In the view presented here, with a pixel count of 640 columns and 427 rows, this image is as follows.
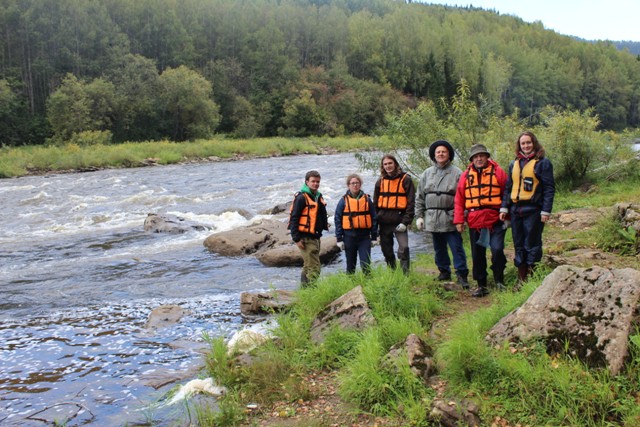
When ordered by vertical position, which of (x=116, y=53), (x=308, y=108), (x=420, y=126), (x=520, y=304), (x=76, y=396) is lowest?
(x=76, y=396)

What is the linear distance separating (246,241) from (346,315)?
6922 mm

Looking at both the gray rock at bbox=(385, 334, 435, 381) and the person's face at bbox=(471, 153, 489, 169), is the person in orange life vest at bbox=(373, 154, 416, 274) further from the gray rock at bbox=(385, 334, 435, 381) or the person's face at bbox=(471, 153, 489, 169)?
the gray rock at bbox=(385, 334, 435, 381)

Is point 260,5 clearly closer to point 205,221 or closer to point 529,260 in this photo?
point 205,221

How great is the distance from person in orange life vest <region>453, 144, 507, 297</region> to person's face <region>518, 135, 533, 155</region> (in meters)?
0.44

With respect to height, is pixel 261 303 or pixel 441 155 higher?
pixel 441 155

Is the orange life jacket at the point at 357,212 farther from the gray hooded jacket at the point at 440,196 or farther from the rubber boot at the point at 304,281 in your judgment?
the rubber boot at the point at 304,281

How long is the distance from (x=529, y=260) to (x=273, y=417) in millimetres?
3781

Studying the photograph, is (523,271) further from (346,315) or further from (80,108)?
(80,108)

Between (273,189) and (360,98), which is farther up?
(360,98)

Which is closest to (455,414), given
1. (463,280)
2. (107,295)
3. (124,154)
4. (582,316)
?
A: (582,316)

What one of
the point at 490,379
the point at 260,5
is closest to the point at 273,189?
the point at 490,379

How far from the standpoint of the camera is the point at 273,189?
23.5 meters

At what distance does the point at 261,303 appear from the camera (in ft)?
26.2

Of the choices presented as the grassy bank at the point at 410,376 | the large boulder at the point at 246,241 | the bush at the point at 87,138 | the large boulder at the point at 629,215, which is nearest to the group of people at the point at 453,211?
the grassy bank at the point at 410,376
